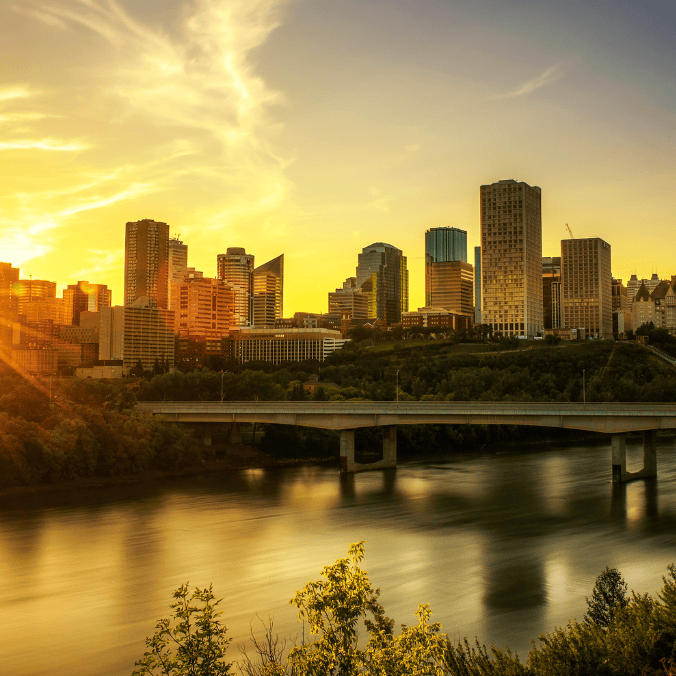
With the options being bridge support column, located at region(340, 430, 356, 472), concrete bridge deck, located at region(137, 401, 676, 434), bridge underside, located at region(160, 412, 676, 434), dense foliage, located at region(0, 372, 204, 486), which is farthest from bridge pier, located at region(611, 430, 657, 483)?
dense foliage, located at region(0, 372, 204, 486)

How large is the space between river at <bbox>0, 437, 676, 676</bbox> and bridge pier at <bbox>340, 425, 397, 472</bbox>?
268 inches

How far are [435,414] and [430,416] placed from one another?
0.88 metres

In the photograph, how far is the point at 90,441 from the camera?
72312 mm

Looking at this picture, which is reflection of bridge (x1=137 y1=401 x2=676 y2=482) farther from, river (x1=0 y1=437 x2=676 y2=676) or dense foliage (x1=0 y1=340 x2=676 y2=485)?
river (x1=0 y1=437 x2=676 y2=676)

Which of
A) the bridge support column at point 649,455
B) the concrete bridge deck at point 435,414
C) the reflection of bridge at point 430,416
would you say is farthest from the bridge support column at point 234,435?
the bridge support column at point 649,455

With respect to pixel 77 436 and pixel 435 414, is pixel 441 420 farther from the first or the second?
pixel 77 436

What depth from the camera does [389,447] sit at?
85562mm

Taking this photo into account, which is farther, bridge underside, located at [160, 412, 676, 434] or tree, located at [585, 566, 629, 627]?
bridge underside, located at [160, 412, 676, 434]

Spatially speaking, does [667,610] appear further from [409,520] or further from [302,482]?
[302,482]

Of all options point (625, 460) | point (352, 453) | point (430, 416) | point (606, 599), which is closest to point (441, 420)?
point (430, 416)

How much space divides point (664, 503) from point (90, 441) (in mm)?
53179

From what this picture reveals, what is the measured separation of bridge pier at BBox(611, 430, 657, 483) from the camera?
72.6 m

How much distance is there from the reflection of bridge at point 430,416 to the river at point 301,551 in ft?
17.5

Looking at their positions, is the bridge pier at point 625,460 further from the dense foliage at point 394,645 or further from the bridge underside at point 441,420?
the dense foliage at point 394,645
